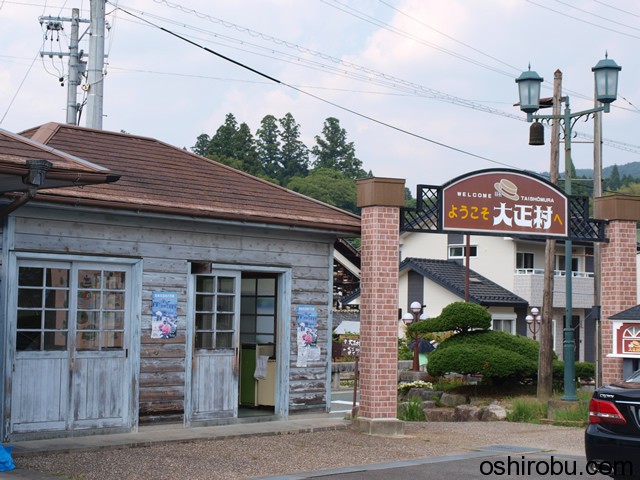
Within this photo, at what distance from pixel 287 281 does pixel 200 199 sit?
2100 mm

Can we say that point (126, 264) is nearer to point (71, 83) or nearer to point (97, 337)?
point (97, 337)

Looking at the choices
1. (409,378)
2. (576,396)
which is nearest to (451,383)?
(409,378)

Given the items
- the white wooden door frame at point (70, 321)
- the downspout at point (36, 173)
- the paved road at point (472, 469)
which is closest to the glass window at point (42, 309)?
the white wooden door frame at point (70, 321)

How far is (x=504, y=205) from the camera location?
15289mm

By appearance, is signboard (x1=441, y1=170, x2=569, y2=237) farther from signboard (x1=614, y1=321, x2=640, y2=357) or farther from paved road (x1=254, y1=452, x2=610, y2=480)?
paved road (x1=254, y1=452, x2=610, y2=480)

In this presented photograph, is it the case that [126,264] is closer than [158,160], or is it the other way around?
[126,264]

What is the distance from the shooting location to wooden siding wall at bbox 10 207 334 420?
12344 mm

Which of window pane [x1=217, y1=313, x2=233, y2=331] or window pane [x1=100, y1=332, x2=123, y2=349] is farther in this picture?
window pane [x1=217, y1=313, x2=233, y2=331]

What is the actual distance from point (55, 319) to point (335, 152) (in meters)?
81.8

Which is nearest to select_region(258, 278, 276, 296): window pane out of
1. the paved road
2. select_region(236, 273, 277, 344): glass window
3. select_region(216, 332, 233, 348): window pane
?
select_region(236, 273, 277, 344): glass window

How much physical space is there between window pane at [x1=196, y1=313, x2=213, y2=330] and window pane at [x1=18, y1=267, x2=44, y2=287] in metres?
2.61

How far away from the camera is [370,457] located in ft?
38.9

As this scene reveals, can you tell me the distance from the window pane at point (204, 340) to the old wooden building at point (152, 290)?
4 cm

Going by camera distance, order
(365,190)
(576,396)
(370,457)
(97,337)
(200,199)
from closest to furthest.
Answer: (370,457) → (97,337) → (200,199) → (365,190) → (576,396)
